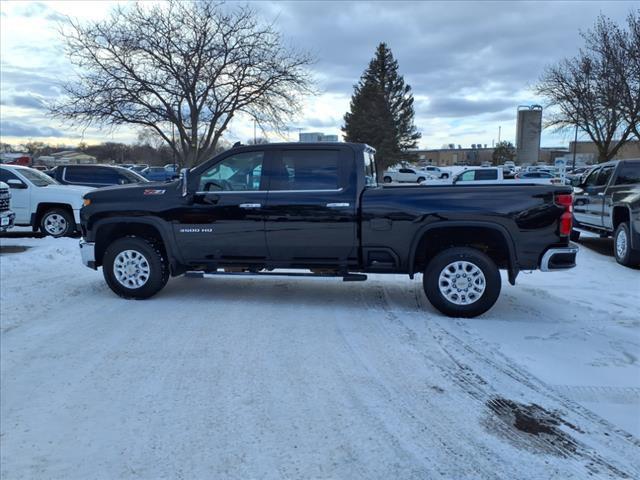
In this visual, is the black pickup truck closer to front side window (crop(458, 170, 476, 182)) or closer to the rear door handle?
the rear door handle

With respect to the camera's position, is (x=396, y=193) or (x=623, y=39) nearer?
(x=396, y=193)

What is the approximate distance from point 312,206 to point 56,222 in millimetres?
8754

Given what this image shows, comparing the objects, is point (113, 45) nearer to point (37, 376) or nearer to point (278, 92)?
point (278, 92)

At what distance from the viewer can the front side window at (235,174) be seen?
6.38m

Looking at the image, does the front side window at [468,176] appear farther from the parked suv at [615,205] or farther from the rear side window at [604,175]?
the rear side window at [604,175]

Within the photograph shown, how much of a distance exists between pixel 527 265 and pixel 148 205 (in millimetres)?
4596

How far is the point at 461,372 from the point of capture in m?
4.33

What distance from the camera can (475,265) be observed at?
5723mm

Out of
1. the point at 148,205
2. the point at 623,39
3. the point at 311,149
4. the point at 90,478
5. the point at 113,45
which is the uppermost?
the point at 623,39

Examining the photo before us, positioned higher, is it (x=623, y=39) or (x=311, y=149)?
(x=623, y=39)

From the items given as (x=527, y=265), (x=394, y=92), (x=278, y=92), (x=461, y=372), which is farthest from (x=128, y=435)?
(x=394, y=92)

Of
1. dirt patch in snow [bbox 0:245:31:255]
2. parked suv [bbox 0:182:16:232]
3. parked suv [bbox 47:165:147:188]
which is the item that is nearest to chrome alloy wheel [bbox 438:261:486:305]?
dirt patch in snow [bbox 0:245:31:255]

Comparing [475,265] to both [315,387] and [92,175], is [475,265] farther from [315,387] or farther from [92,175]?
[92,175]

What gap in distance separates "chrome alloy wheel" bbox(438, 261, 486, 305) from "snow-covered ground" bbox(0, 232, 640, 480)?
0.27 meters
